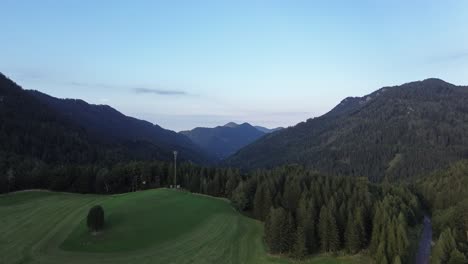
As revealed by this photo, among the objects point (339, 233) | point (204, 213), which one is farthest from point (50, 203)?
point (339, 233)

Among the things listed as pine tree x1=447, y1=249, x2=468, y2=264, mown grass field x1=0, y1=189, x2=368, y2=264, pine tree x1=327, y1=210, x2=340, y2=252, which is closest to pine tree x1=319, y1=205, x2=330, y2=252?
pine tree x1=327, y1=210, x2=340, y2=252

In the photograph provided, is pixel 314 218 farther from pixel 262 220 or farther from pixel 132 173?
pixel 132 173

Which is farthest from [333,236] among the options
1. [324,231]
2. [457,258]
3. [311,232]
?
[457,258]

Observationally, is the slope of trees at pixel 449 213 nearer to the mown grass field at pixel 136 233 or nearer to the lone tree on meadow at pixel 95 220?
the mown grass field at pixel 136 233

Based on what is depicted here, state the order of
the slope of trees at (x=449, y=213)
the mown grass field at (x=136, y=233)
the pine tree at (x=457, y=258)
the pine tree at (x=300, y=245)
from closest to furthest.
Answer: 1. the pine tree at (x=457, y=258)
2. the slope of trees at (x=449, y=213)
3. the mown grass field at (x=136, y=233)
4. the pine tree at (x=300, y=245)

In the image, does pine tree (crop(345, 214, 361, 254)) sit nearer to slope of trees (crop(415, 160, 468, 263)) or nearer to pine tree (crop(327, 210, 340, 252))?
pine tree (crop(327, 210, 340, 252))

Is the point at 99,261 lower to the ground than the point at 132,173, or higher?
lower

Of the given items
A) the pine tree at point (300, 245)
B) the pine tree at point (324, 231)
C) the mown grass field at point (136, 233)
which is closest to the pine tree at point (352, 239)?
the mown grass field at point (136, 233)

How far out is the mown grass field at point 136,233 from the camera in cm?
5709

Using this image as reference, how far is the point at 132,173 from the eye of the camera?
391 ft

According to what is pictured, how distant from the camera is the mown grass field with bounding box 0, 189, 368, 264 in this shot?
5709 cm

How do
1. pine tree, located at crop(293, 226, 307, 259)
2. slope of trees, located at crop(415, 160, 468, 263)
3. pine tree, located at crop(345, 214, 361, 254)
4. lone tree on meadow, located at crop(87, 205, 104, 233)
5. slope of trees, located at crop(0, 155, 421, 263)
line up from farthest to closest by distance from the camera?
1. lone tree on meadow, located at crop(87, 205, 104, 233)
2. pine tree, located at crop(345, 214, 361, 254)
3. slope of trees, located at crop(0, 155, 421, 263)
4. pine tree, located at crop(293, 226, 307, 259)
5. slope of trees, located at crop(415, 160, 468, 263)

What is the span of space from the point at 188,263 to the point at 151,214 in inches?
994

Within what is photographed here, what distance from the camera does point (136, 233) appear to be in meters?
67.1
